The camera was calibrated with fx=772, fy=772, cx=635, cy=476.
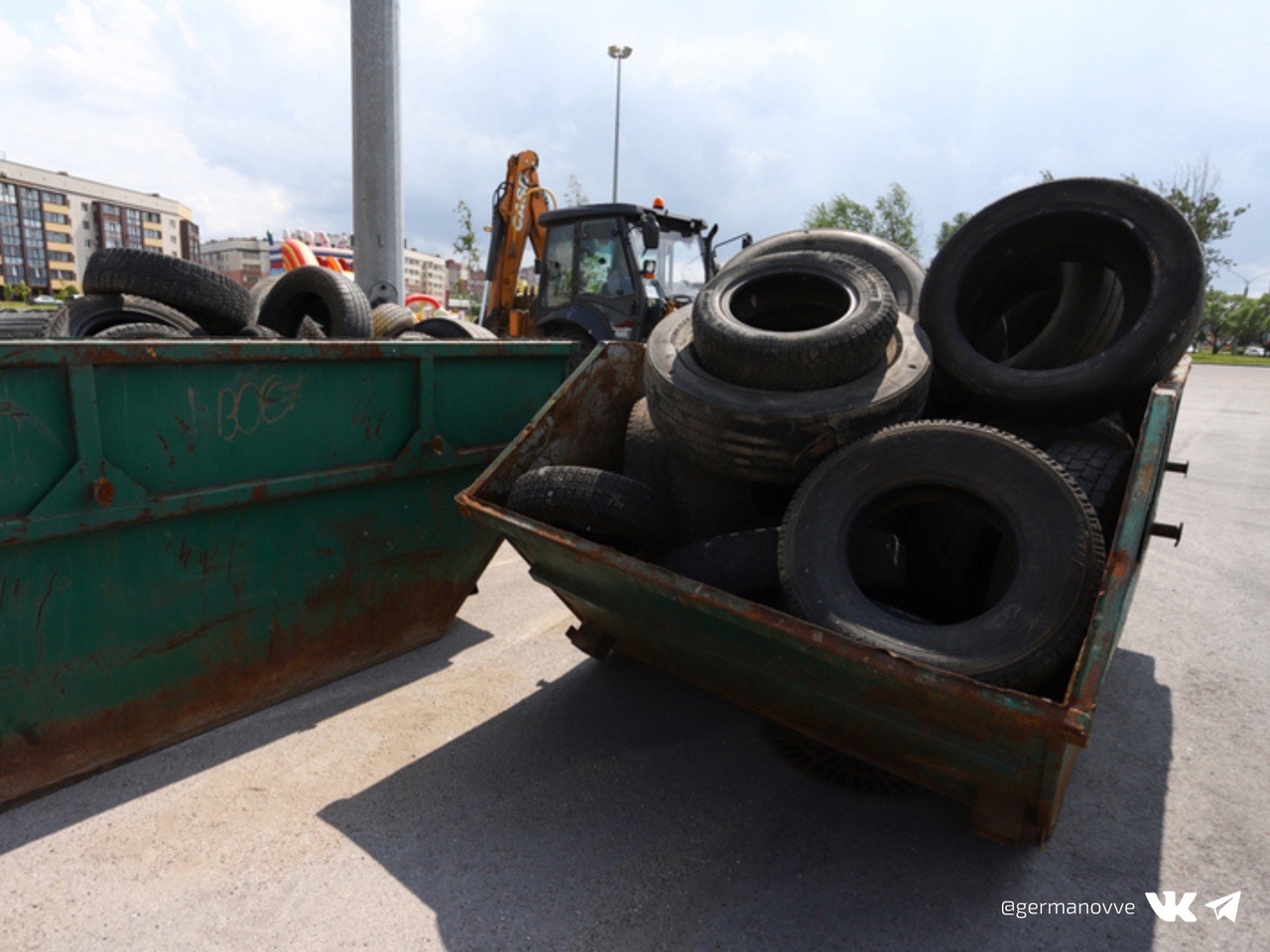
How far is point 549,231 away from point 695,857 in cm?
874

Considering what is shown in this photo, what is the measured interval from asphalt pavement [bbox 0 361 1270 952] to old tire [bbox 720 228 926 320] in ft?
7.35

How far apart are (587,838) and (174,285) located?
3676 millimetres

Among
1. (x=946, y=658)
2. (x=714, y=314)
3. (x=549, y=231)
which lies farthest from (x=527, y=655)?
(x=549, y=231)

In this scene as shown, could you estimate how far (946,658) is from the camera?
2.07 m

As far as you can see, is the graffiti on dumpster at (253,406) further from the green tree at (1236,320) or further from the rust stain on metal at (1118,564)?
the green tree at (1236,320)

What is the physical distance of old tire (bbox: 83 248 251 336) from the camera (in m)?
4.15

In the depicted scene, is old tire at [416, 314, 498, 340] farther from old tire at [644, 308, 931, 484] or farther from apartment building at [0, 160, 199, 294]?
apartment building at [0, 160, 199, 294]

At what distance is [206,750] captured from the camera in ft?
10.0

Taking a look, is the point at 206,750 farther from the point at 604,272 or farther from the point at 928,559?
the point at 604,272

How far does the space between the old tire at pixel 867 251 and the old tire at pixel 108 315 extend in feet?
10.2

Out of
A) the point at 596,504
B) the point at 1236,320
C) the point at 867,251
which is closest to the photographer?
the point at 596,504

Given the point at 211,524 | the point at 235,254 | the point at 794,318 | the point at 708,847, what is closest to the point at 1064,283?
the point at 794,318

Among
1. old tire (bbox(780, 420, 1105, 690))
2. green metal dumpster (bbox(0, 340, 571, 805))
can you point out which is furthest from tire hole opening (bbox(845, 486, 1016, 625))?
green metal dumpster (bbox(0, 340, 571, 805))

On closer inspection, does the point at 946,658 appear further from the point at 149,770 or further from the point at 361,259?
the point at 361,259
